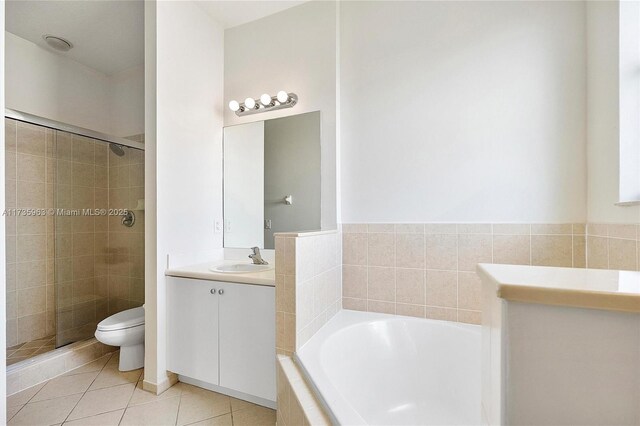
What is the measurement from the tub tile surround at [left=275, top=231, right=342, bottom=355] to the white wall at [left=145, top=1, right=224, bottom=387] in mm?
932

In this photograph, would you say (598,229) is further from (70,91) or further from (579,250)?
(70,91)

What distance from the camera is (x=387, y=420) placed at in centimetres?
147

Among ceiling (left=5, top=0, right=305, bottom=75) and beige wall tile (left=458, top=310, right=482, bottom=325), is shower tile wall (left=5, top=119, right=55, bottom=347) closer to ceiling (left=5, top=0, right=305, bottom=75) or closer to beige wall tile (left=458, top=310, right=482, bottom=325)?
ceiling (left=5, top=0, right=305, bottom=75)

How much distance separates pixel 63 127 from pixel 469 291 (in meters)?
3.10

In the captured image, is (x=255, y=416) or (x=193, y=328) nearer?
(x=255, y=416)

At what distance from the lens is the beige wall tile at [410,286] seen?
6.09 feet

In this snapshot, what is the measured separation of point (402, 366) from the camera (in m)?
1.64

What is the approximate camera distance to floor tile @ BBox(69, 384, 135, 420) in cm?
168

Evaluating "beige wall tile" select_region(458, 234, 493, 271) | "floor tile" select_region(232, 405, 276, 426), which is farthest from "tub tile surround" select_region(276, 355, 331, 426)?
"beige wall tile" select_region(458, 234, 493, 271)

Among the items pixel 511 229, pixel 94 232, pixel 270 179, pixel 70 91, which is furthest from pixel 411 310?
pixel 70 91

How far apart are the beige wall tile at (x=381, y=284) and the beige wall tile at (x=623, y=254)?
41.4 inches

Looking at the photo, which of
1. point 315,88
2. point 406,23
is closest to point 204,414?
point 315,88

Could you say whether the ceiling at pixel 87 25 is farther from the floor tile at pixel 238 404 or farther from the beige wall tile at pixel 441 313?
the beige wall tile at pixel 441 313

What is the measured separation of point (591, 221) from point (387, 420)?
4.83ft
